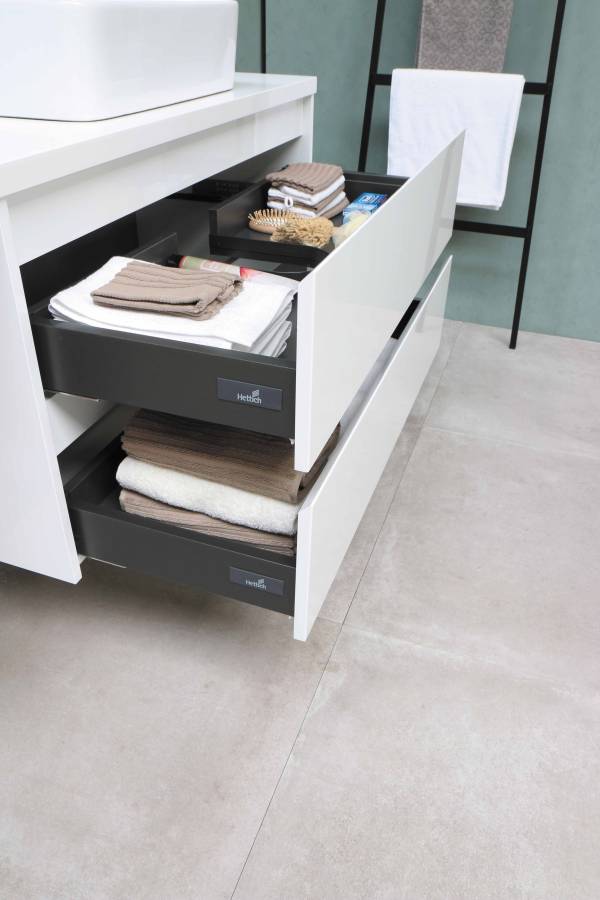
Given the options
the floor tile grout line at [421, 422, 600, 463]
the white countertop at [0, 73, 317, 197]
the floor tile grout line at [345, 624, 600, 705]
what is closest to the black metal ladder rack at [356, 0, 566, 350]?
the floor tile grout line at [421, 422, 600, 463]

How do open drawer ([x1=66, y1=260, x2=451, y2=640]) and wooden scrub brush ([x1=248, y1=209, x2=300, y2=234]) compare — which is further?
wooden scrub brush ([x1=248, y1=209, x2=300, y2=234])

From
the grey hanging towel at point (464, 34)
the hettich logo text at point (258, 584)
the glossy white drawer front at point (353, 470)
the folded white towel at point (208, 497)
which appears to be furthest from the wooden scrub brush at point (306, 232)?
the grey hanging towel at point (464, 34)

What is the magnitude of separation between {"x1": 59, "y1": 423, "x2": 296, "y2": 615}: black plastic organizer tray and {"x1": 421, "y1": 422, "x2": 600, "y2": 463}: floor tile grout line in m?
0.95

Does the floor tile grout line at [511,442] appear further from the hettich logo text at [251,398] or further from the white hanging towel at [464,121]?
the hettich logo text at [251,398]

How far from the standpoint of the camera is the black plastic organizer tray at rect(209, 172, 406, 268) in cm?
123

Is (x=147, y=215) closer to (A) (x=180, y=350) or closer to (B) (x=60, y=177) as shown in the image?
(B) (x=60, y=177)

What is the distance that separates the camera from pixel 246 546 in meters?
0.93

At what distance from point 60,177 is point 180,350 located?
0.76 ft

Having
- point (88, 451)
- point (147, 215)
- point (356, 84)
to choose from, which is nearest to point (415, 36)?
point (356, 84)

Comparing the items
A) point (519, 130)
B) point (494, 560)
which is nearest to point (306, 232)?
point (494, 560)

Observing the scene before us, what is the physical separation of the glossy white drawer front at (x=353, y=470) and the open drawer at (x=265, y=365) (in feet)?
0.24

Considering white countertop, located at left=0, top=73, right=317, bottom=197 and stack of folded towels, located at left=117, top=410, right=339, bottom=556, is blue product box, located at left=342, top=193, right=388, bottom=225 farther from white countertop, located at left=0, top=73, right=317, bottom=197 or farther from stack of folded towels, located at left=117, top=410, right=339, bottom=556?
stack of folded towels, located at left=117, top=410, right=339, bottom=556

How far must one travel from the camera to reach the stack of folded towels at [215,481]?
3.03ft

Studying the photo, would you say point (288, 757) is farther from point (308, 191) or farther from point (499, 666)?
point (308, 191)
